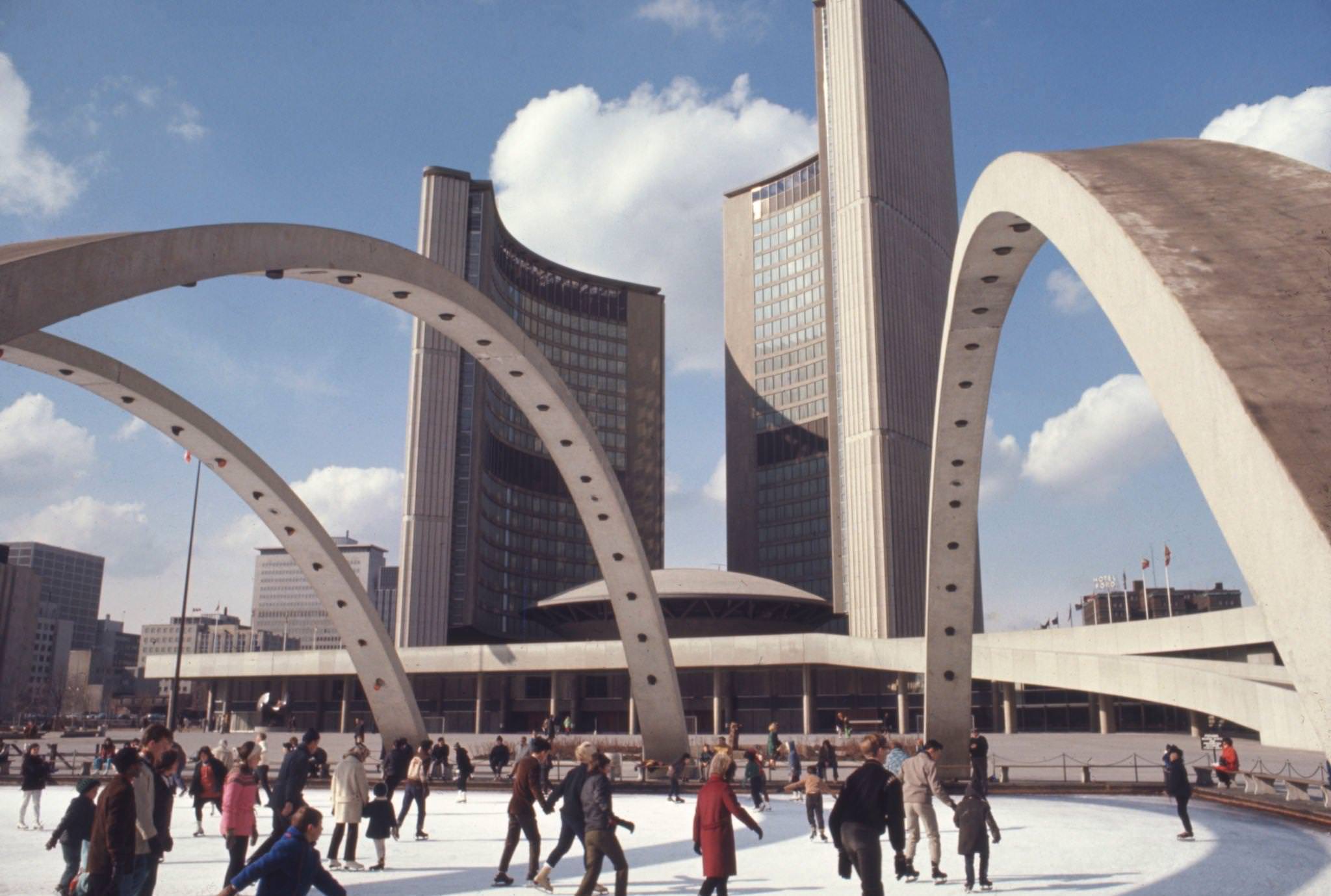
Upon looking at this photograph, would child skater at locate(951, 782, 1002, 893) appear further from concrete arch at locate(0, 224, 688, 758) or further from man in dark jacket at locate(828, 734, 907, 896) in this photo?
concrete arch at locate(0, 224, 688, 758)

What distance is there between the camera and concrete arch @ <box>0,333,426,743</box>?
22.1m

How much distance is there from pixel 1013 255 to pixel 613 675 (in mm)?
59045

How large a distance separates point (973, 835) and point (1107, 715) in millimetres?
47710

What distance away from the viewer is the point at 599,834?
427 inches

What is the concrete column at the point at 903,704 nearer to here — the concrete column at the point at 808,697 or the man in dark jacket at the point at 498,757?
the concrete column at the point at 808,697

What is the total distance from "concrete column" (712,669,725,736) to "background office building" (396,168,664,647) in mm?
23353

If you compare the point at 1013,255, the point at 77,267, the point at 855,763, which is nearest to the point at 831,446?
the point at 855,763

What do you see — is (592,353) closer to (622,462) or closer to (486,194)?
(622,462)

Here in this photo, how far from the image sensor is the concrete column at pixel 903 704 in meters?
61.9

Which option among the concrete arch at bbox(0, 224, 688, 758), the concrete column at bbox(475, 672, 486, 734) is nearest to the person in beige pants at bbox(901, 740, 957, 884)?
the concrete arch at bbox(0, 224, 688, 758)

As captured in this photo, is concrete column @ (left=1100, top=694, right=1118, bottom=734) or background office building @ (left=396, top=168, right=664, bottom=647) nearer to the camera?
concrete column @ (left=1100, top=694, right=1118, bottom=734)

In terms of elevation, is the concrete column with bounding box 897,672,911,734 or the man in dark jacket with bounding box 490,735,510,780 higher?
the concrete column with bounding box 897,672,911,734

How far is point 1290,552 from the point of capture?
7.54 meters

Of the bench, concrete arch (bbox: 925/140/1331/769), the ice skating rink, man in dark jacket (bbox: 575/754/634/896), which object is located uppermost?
concrete arch (bbox: 925/140/1331/769)
